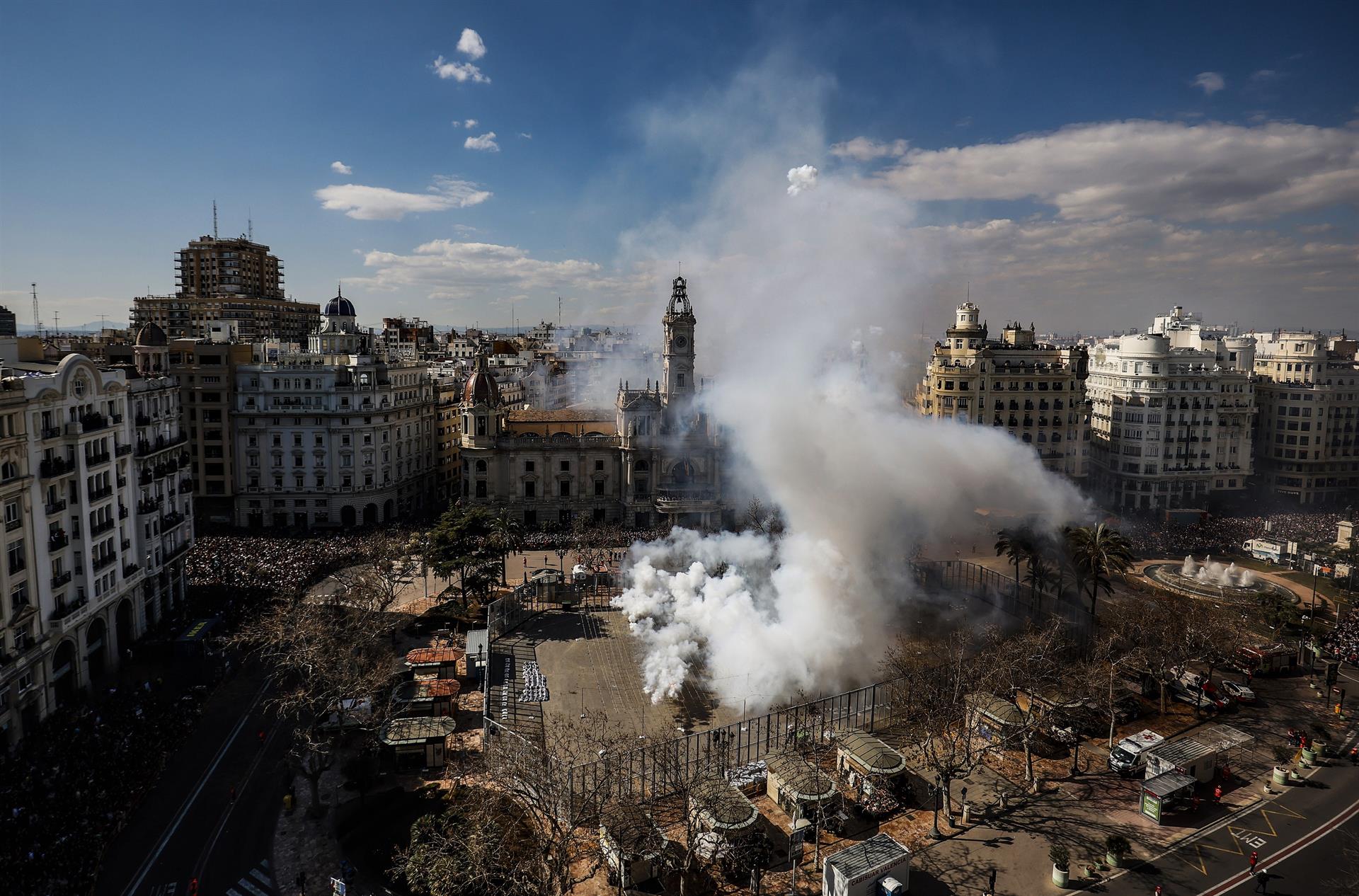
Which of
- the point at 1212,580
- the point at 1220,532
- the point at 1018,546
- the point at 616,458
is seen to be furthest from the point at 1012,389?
the point at 616,458

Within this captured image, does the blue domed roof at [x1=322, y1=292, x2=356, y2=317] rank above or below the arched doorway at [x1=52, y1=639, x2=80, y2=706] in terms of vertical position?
above

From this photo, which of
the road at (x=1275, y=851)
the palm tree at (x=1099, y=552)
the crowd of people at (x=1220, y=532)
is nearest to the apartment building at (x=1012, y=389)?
the crowd of people at (x=1220, y=532)

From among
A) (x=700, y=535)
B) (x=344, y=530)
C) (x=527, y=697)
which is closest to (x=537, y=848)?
(x=527, y=697)

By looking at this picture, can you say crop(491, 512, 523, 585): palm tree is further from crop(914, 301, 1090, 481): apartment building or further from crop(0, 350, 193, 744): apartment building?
crop(914, 301, 1090, 481): apartment building

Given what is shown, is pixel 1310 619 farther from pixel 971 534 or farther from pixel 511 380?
pixel 511 380

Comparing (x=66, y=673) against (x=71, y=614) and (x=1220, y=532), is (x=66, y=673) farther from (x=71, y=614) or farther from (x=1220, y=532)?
(x=1220, y=532)

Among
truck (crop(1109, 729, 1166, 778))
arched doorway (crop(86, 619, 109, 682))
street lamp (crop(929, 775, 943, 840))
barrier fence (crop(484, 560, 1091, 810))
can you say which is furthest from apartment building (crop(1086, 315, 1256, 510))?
arched doorway (crop(86, 619, 109, 682))

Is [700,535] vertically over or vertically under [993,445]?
under
